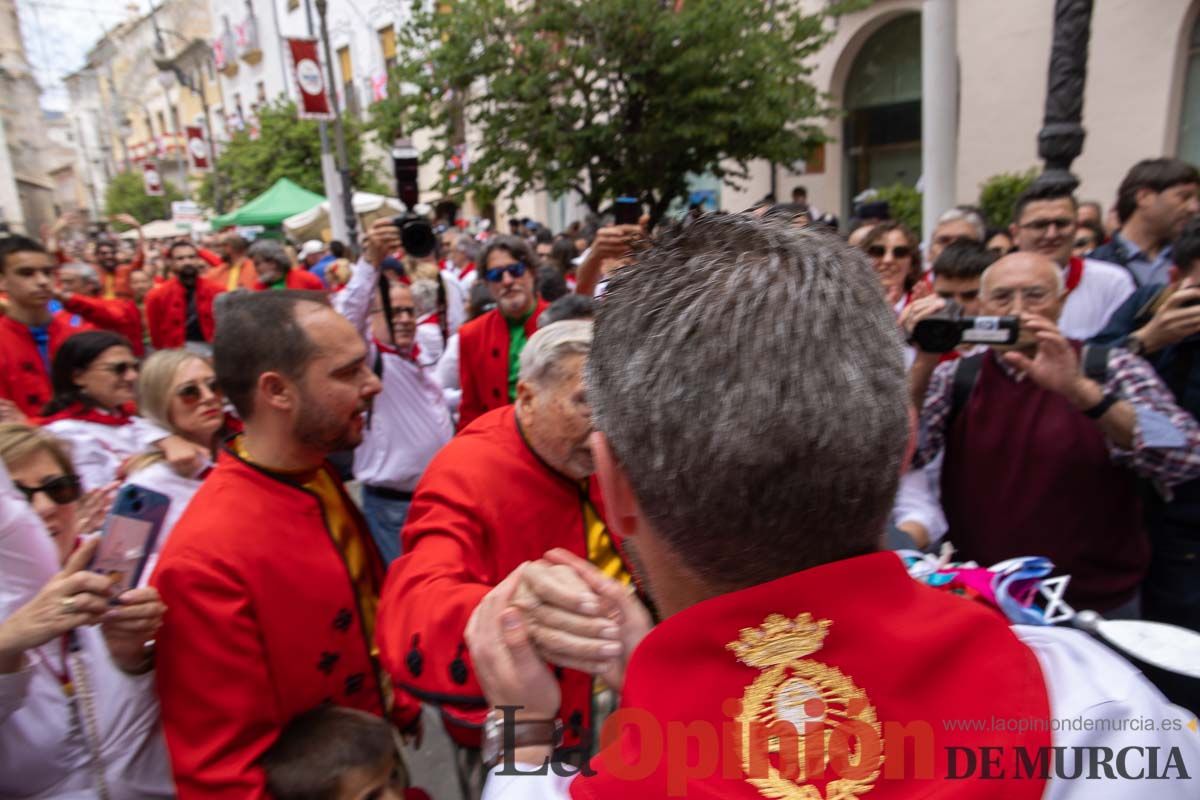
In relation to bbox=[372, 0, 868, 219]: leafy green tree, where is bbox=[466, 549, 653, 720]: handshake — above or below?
below

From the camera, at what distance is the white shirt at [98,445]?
326 centimetres

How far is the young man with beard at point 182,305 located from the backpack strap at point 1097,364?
725 centimetres

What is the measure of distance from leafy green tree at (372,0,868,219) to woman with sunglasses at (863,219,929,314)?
272 inches

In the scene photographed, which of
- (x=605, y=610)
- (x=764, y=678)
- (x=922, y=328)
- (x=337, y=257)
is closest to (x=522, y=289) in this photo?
(x=922, y=328)

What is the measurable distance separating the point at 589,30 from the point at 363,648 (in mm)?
10350

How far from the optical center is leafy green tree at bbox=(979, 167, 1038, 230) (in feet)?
34.3

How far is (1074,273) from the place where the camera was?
148 inches

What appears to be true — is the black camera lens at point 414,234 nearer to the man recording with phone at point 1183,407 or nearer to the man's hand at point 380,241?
the man's hand at point 380,241

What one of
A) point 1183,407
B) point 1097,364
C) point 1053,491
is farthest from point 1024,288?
point 1053,491

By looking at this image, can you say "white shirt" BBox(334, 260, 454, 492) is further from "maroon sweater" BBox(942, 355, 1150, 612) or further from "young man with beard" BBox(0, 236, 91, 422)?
"maroon sweater" BBox(942, 355, 1150, 612)

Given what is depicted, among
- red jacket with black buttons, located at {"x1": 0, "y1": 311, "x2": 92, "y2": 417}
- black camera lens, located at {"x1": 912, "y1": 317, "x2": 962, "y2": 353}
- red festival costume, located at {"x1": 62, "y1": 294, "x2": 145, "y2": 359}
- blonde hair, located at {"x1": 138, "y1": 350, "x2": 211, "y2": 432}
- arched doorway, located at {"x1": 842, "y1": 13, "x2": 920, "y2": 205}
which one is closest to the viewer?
black camera lens, located at {"x1": 912, "y1": 317, "x2": 962, "y2": 353}

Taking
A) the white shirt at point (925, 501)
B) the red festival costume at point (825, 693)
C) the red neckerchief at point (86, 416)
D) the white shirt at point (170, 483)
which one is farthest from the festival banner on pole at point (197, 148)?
the red festival costume at point (825, 693)

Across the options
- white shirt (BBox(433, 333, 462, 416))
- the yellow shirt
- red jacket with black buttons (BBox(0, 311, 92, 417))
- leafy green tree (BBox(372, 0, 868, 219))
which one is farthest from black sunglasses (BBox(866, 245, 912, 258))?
leafy green tree (BBox(372, 0, 868, 219))

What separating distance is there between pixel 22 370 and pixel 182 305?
2.56 metres
